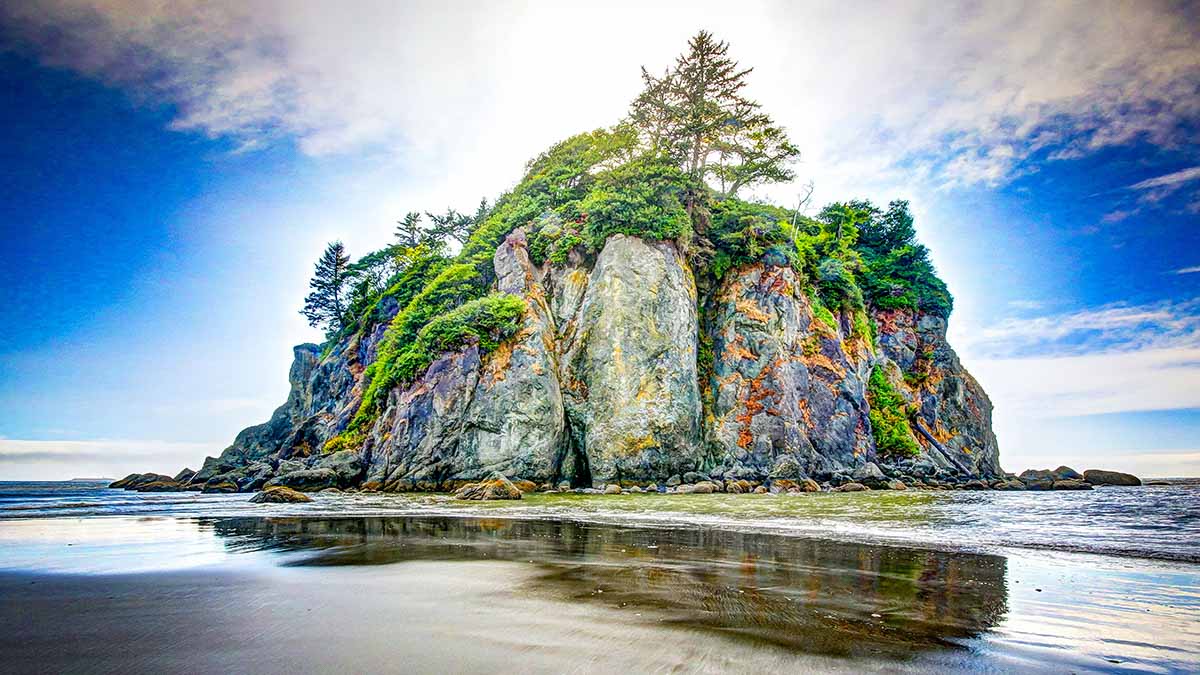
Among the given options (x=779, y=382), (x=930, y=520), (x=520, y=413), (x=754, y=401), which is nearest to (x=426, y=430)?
(x=520, y=413)

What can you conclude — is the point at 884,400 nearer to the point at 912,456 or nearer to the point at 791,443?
the point at 912,456

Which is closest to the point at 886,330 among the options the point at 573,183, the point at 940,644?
the point at 573,183

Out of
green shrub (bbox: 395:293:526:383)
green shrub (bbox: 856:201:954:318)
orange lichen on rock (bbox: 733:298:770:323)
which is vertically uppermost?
green shrub (bbox: 856:201:954:318)

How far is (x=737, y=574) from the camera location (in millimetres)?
5492

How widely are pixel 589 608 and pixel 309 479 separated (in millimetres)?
26840

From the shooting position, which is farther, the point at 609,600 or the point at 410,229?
the point at 410,229

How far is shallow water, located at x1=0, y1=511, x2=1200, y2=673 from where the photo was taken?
9.63ft

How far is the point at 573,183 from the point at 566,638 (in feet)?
116

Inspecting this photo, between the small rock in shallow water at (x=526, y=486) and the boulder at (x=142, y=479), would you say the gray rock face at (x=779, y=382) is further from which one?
the boulder at (x=142, y=479)

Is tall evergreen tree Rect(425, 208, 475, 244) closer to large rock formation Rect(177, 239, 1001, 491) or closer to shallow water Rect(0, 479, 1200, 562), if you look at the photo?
large rock formation Rect(177, 239, 1001, 491)

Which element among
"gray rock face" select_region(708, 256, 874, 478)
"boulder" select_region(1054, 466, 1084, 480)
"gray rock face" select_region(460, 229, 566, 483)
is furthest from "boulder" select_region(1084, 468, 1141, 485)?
"gray rock face" select_region(460, 229, 566, 483)

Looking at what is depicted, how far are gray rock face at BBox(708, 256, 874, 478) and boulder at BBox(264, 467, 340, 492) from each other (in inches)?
797

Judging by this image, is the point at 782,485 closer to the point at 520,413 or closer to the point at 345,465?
the point at 520,413

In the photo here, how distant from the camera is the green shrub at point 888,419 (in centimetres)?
3045
